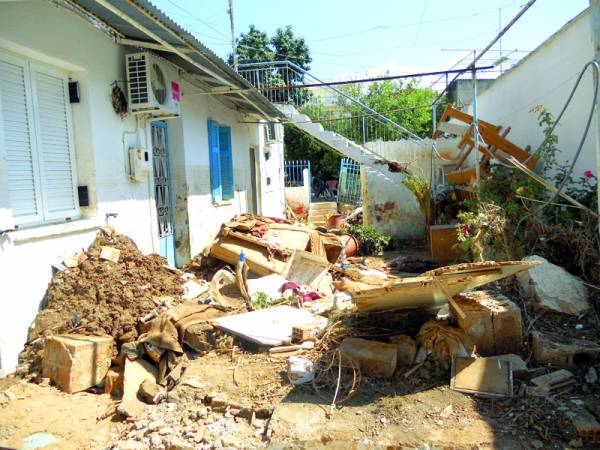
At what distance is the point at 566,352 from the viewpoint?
369 centimetres

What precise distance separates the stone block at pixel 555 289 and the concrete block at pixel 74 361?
4072 millimetres

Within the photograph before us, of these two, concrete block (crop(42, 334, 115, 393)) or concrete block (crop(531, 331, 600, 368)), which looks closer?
concrete block (crop(531, 331, 600, 368))

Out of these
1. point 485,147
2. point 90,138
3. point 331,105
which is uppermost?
point 331,105

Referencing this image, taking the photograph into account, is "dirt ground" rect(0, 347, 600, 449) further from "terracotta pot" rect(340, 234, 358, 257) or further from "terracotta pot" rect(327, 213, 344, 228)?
"terracotta pot" rect(327, 213, 344, 228)

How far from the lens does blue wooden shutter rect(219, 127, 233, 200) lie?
31.6 feet

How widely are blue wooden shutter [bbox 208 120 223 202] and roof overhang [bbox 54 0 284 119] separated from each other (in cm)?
84

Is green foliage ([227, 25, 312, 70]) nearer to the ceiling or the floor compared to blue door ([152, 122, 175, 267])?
nearer to the ceiling

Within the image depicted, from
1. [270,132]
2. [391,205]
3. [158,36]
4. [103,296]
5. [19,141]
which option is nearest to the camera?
[19,141]

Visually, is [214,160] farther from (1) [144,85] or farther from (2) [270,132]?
(2) [270,132]

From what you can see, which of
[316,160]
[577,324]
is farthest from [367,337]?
[316,160]

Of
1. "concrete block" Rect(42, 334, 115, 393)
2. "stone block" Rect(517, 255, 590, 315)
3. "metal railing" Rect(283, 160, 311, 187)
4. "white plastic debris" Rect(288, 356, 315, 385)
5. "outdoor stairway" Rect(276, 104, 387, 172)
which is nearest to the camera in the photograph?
"white plastic debris" Rect(288, 356, 315, 385)

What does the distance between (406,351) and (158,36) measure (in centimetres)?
439

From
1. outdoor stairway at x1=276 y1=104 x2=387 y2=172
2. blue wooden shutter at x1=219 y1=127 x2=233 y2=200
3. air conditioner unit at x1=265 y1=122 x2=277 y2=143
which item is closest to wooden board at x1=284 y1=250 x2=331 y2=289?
blue wooden shutter at x1=219 y1=127 x2=233 y2=200

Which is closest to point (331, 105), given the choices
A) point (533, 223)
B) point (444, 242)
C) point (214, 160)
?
point (214, 160)
